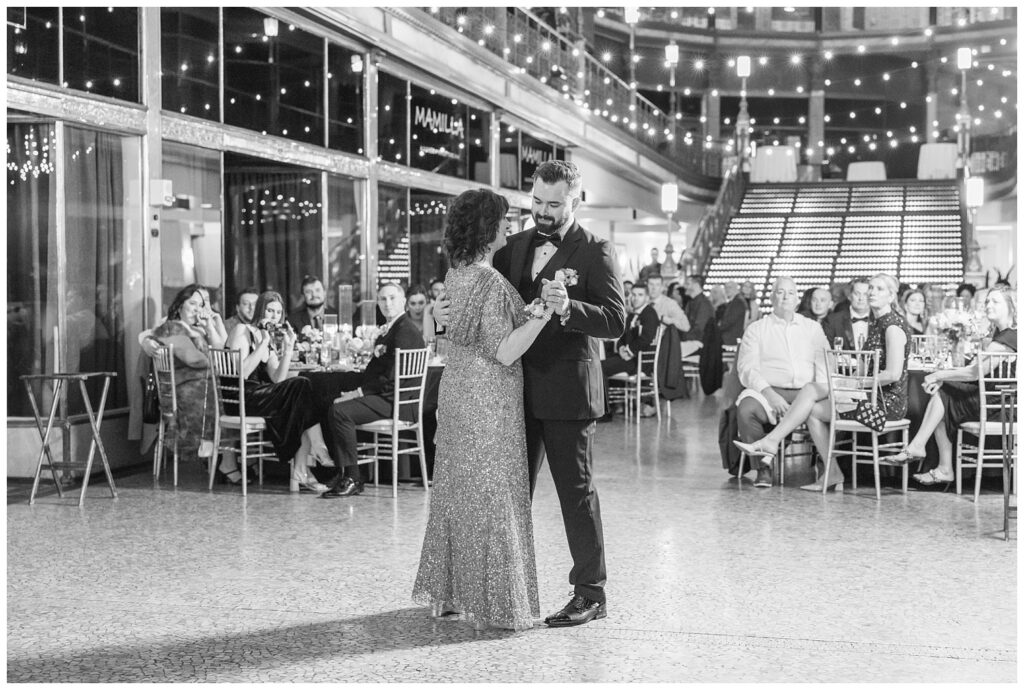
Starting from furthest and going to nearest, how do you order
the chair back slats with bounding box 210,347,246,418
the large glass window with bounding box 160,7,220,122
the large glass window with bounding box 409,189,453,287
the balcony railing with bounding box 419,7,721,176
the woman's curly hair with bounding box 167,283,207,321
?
the balcony railing with bounding box 419,7,721,176 < the large glass window with bounding box 409,189,453,287 < the large glass window with bounding box 160,7,220,122 < the woman's curly hair with bounding box 167,283,207,321 < the chair back slats with bounding box 210,347,246,418

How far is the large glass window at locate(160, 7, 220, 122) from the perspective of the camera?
27.8 feet

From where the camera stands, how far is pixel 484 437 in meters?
4.00

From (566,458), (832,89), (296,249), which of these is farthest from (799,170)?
(566,458)

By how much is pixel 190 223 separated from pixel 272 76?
1.74m

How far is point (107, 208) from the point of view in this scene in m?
7.96

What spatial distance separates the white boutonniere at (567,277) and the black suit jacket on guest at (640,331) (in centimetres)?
693

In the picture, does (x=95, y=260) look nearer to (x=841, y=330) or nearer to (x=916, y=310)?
(x=841, y=330)

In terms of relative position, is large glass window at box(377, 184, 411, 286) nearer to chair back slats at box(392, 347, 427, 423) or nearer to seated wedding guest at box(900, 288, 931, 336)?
chair back slats at box(392, 347, 427, 423)

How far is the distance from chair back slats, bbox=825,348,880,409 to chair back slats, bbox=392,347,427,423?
94.4 inches

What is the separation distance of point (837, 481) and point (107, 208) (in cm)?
496

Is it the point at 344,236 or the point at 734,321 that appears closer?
the point at 344,236

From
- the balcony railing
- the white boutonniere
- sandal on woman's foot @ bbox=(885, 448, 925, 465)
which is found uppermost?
the balcony railing

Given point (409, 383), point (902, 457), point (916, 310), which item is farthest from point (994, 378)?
point (409, 383)

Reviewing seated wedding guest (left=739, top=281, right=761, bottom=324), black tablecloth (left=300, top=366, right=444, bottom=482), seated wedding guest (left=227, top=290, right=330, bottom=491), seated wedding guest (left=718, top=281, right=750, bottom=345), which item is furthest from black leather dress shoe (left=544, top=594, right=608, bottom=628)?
seated wedding guest (left=739, top=281, right=761, bottom=324)
